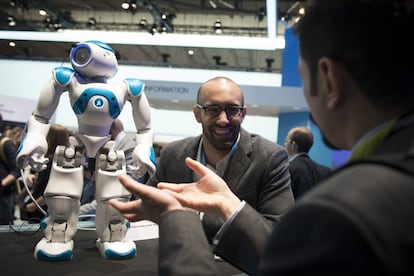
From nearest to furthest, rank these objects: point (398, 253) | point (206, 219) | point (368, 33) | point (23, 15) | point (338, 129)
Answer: point (398, 253)
point (368, 33)
point (338, 129)
point (206, 219)
point (23, 15)

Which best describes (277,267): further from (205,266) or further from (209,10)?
(209,10)

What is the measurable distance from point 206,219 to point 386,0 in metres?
1.34

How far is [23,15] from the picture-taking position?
851 centimetres

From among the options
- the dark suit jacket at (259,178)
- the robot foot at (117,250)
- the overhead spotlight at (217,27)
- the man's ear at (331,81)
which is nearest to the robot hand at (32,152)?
the robot foot at (117,250)

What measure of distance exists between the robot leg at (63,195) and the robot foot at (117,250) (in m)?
0.15

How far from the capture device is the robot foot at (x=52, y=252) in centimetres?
165

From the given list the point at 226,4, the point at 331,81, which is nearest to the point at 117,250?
the point at 331,81

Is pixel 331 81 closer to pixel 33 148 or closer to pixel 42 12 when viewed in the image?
pixel 33 148

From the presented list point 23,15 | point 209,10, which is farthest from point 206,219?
point 209,10

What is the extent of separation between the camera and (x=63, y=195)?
71.2 inches

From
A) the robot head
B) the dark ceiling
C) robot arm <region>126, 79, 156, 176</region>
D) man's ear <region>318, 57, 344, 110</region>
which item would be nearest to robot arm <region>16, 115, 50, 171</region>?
the robot head

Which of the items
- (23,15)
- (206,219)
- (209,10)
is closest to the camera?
(206,219)

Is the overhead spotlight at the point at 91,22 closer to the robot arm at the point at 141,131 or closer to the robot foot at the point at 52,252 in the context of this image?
the robot arm at the point at 141,131

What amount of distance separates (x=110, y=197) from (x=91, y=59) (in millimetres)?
643
